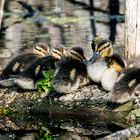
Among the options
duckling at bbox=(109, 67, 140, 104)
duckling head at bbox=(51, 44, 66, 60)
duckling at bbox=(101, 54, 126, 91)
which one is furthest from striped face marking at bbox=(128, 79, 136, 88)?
duckling head at bbox=(51, 44, 66, 60)

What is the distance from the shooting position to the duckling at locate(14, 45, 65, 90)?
8984 millimetres

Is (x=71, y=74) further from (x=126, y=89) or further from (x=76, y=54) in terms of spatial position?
(x=126, y=89)

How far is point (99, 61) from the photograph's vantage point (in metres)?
8.61

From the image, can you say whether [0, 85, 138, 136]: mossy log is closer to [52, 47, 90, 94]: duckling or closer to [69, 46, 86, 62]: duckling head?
[52, 47, 90, 94]: duckling

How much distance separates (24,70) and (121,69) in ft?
4.44

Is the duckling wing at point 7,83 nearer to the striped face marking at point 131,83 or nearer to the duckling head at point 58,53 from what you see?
the duckling head at point 58,53

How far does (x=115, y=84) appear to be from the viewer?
26.5 feet

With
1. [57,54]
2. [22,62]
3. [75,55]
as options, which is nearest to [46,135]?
[75,55]

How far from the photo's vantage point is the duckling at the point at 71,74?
337 inches

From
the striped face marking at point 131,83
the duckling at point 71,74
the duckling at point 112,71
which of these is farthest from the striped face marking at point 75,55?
the striped face marking at point 131,83

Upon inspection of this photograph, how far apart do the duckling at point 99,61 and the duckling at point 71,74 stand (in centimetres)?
12

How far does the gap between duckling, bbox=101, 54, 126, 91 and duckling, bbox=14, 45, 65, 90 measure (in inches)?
34.7

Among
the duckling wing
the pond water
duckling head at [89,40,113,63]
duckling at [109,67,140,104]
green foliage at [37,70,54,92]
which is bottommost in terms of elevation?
the pond water

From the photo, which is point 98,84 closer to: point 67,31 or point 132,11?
point 132,11
